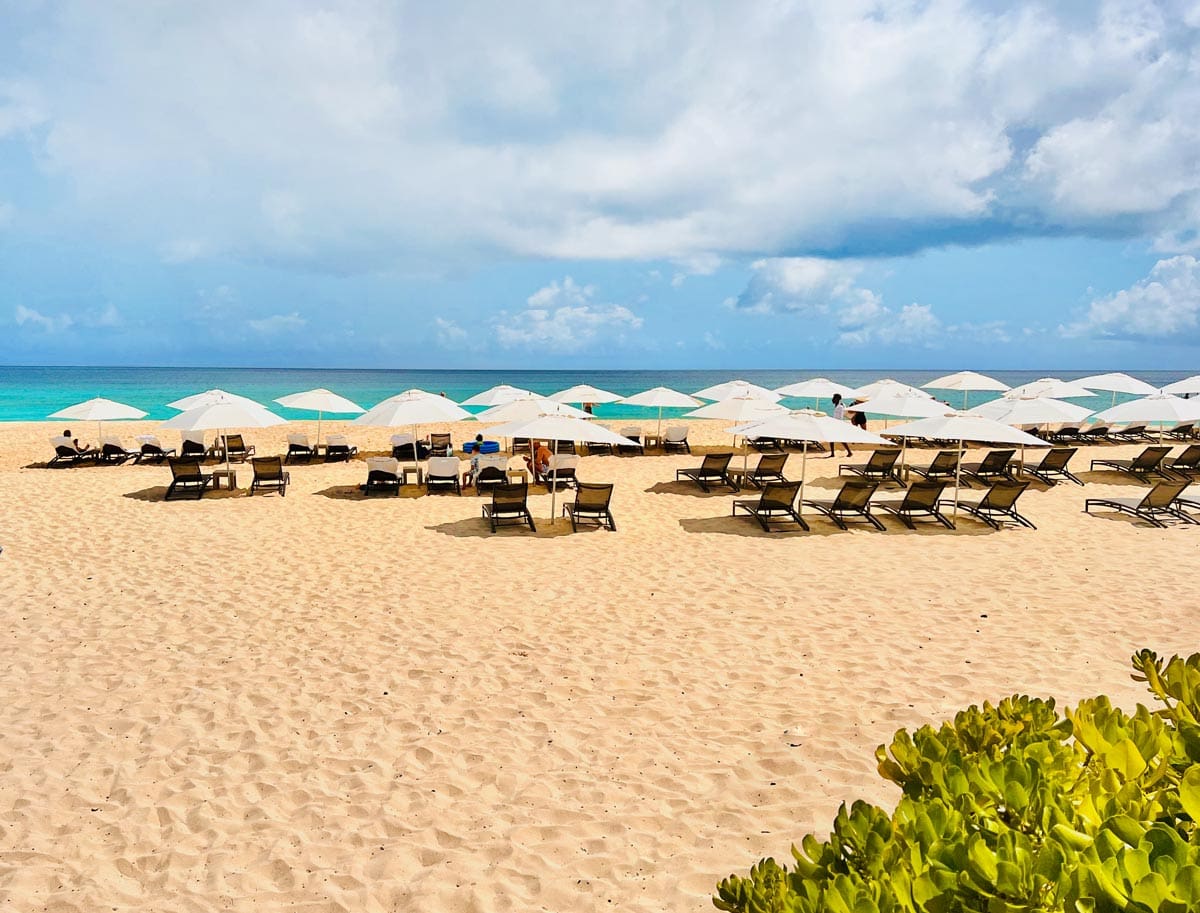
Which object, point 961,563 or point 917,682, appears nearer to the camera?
point 917,682

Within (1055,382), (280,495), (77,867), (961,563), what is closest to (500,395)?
(280,495)

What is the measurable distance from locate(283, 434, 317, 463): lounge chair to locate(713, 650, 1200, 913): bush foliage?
→ 1772cm

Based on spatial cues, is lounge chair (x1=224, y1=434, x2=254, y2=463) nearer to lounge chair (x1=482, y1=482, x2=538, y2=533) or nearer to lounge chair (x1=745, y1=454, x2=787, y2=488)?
lounge chair (x1=482, y1=482, x2=538, y2=533)

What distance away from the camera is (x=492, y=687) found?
5.33m

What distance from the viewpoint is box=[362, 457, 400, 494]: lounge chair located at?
43.0 feet

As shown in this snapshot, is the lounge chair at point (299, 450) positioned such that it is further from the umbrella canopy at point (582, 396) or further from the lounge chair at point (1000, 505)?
the lounge chair at point (1000, 505)

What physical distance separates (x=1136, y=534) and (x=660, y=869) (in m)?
9.87

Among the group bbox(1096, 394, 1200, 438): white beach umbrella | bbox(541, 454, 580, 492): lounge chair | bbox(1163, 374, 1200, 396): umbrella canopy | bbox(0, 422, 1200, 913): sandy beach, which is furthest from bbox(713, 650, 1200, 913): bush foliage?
bbox(1163, 374, 1200, 396): umbrella canopy

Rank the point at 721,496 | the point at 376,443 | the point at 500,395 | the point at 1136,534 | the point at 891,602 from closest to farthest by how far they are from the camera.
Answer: the point at 891,602 → the point at 1136,534 → the point at 721,496 → the point at 500,395 → the point at 376,443

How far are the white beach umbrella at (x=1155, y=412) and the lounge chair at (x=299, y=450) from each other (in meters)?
18.1

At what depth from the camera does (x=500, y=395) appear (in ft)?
64.6

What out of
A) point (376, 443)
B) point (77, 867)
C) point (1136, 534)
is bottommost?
point (77, 867)

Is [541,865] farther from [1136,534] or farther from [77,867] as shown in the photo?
[1136,534]

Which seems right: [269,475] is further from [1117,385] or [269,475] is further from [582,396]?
[1117,385]
